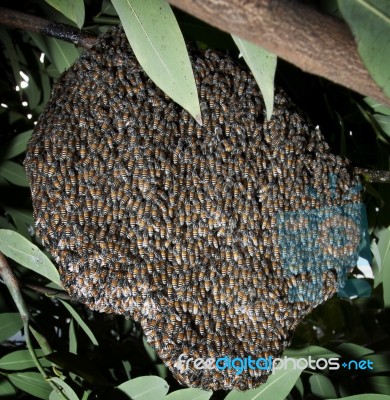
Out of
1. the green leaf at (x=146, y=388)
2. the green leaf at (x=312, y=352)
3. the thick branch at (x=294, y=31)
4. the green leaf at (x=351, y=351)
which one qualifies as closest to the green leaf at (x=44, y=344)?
the green leaf at (x=146, y=388)

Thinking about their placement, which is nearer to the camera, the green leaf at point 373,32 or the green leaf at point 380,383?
the green leaf at point 373,32

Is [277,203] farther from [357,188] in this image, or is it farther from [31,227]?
[31,227]

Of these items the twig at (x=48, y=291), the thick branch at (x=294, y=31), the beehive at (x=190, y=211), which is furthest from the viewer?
the twig at (x=48, y=291)

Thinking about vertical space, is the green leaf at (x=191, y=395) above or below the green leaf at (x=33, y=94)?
below

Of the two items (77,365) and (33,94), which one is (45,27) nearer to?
(33,94)

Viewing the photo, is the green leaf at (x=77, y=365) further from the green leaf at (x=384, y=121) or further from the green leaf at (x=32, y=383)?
the green leaf at (x=384, y=121)

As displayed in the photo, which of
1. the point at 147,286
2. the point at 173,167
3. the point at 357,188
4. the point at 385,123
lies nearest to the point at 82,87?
the point at 173,167

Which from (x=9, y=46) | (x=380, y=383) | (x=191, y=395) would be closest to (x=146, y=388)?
(x=191, y=395)
